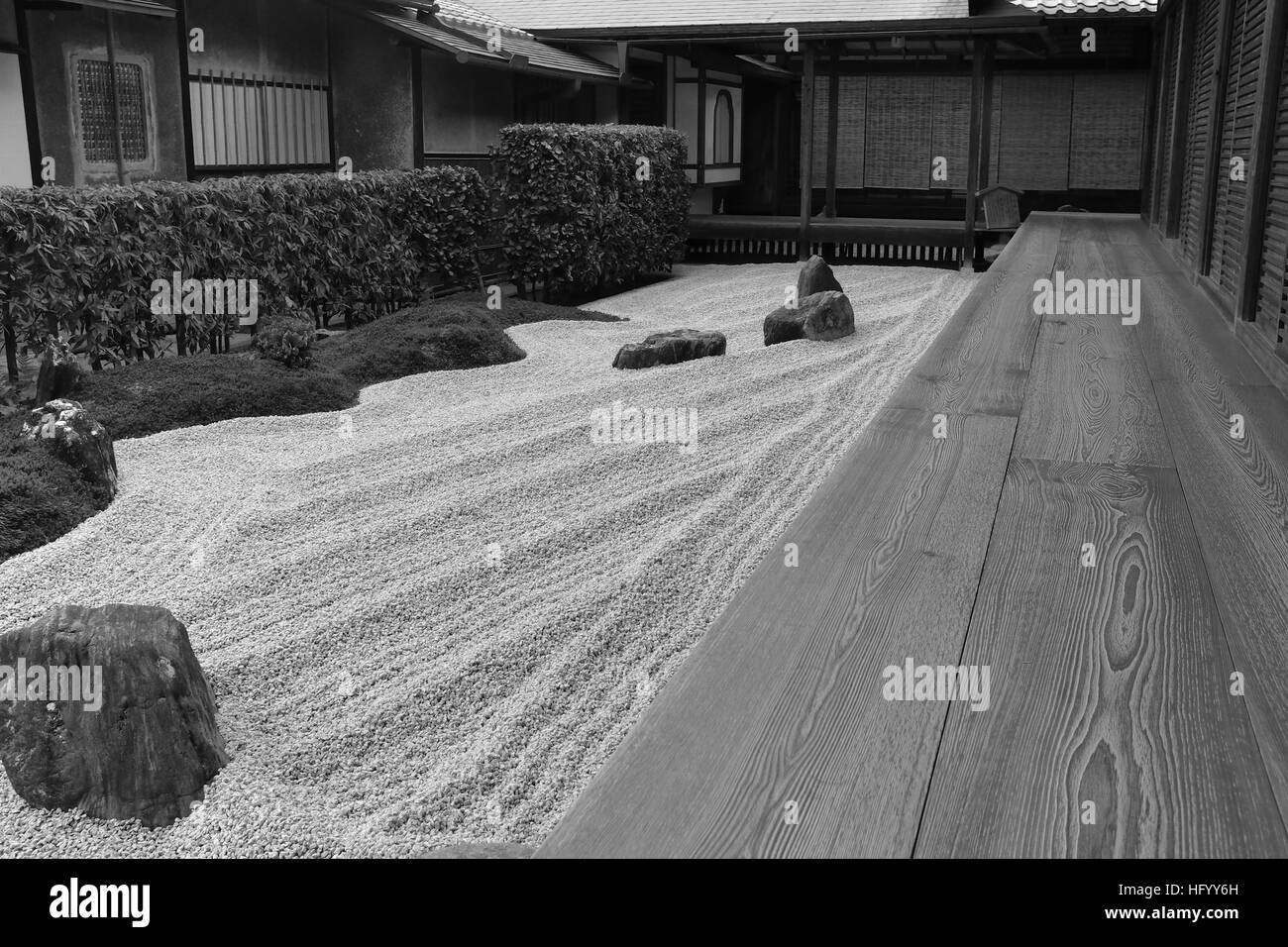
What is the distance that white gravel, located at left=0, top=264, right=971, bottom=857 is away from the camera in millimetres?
3086

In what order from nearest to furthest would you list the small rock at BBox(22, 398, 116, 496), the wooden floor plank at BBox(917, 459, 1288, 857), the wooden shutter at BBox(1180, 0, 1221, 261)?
the wooden floor plank at BBox(917, 459, 1288, 857), the small rock at BBox(22, 398, 116, 496), the wooden shutter at BBox(1180, 0, 1221, 261)

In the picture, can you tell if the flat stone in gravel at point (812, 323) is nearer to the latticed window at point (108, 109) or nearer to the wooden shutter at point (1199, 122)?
the wooden shutter at point (1199, 122)

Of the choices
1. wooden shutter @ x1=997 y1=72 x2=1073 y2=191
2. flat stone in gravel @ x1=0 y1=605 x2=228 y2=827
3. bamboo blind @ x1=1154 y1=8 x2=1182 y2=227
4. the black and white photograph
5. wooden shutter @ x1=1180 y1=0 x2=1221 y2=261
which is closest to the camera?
the black and white photograph

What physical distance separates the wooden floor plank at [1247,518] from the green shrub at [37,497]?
166 inches

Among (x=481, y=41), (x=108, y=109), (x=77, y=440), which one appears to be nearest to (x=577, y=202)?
(x=481, y=41)

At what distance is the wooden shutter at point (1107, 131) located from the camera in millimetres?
17297

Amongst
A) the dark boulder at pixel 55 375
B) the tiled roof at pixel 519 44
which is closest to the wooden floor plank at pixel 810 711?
the dark boulder at pixel 55 375

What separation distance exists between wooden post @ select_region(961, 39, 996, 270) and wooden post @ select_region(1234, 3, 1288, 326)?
975 cm

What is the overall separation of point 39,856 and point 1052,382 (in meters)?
3.31

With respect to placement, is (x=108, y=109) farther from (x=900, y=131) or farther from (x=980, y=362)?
(x=900, y=131)

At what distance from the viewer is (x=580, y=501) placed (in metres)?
5.47

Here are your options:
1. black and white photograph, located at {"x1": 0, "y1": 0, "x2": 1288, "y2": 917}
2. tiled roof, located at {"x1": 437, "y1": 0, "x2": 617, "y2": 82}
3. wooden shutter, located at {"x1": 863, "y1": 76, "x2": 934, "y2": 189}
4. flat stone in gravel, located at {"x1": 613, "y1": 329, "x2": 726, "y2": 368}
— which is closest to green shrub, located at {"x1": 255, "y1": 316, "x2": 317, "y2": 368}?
black and white photograph, located at {"x1": 0, "y1": 0, "x2": 1288, "y2": 917}

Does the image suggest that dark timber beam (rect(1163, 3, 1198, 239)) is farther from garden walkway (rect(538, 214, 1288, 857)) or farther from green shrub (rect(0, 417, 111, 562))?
green shrub (rect(0, 417, 111, 562))

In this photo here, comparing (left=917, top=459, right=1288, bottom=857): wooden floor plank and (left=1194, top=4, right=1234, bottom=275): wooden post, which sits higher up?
(left=1194, top=4, right=1234, bottom=275): wooden post
